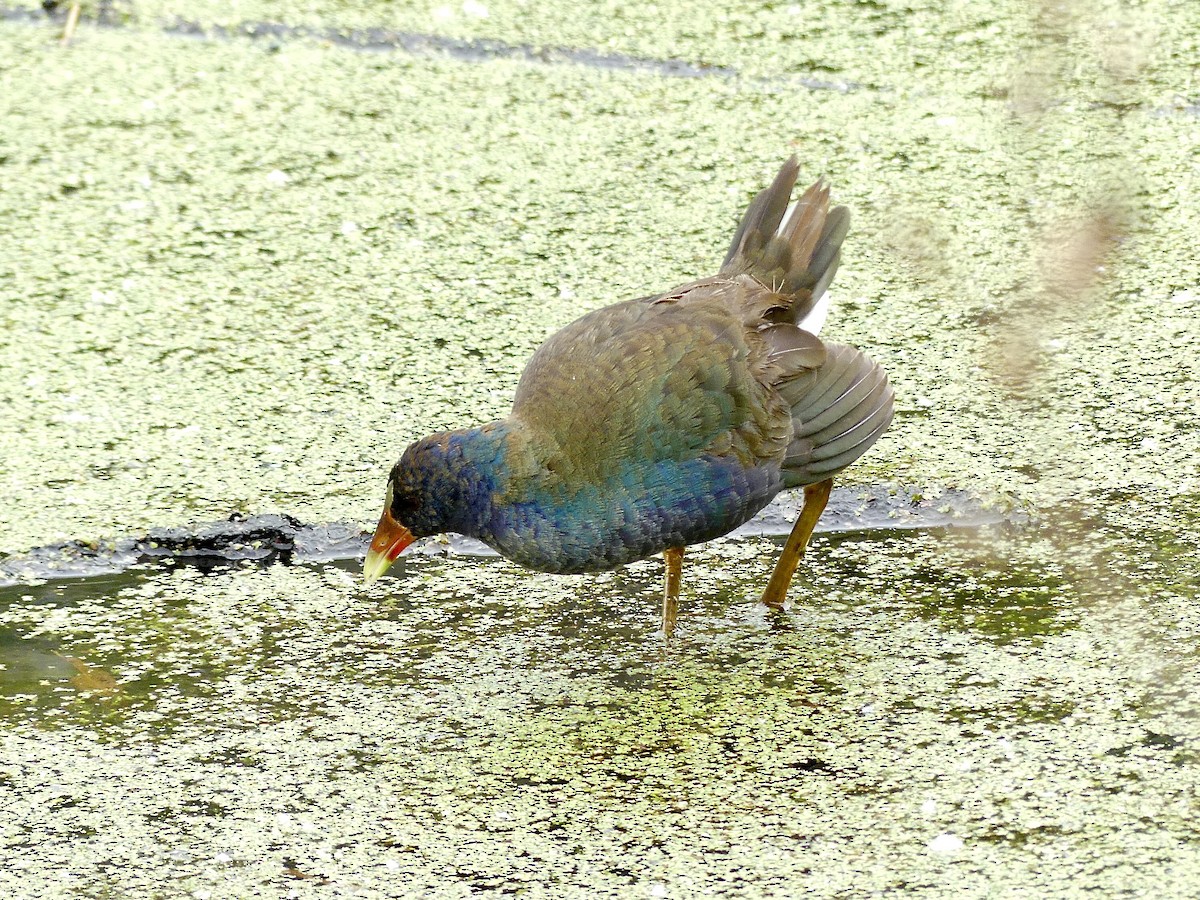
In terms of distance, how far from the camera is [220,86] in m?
5.38

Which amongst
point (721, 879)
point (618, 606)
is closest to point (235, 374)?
point (618, 606)

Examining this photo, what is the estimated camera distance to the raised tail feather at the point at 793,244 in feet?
10.9

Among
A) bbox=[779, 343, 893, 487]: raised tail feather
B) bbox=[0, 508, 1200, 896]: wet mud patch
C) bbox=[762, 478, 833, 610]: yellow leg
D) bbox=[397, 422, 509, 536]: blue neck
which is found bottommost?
bbox=[0, 508, 1200, 896]: wet mud patch

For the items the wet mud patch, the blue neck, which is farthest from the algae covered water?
the blue neck

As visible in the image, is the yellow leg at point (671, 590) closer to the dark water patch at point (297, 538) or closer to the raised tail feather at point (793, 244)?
the dark water patch at point (297, 538)

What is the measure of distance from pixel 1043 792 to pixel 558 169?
2796 mm

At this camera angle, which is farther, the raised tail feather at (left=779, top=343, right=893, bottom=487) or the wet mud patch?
the raised tail feather at (left=779, top=343, right=893, bottom=487)

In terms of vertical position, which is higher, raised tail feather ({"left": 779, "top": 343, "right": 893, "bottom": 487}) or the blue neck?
raised tail feather ({"left": 779, "top": 343, "right": 893, "bottom": 487})

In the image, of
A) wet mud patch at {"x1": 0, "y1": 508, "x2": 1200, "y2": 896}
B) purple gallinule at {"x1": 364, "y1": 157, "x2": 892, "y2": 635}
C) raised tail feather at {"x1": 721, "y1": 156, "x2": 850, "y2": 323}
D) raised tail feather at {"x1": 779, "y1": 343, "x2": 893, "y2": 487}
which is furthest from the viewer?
raised tail feather at {"x1": 721, "y1": 156, "x2": 850, "y2": 323}

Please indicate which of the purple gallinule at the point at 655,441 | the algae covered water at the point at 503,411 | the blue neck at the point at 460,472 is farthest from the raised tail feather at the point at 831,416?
the blue neck at the point at 460,472

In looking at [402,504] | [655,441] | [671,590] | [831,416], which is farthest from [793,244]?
[402,504]

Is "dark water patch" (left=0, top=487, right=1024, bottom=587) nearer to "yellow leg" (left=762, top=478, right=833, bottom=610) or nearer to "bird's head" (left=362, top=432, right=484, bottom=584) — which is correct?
"yellow leg" (left=762, top=478, right=833, bottom=610)

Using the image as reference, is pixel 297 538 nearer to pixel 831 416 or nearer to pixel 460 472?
pixel 460 472

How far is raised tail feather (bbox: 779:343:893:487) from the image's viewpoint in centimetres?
313
